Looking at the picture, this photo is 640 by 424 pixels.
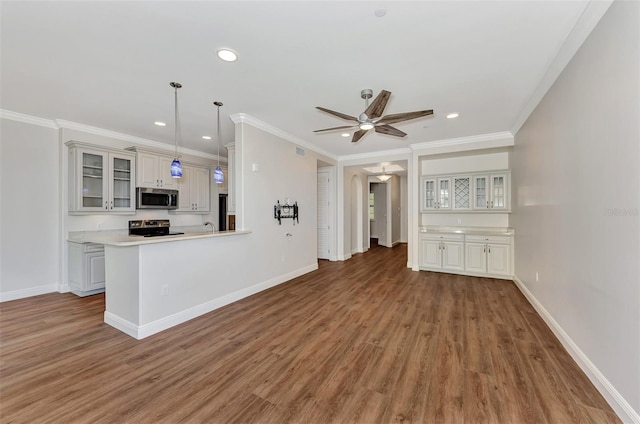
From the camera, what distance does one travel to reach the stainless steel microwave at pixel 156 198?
495 centimetres

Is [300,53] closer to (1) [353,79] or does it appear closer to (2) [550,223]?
(1) [353,79]

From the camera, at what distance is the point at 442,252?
5469 mm

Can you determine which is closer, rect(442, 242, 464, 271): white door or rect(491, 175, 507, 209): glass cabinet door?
rect(491, 175, 507, 209): glass cabinet door

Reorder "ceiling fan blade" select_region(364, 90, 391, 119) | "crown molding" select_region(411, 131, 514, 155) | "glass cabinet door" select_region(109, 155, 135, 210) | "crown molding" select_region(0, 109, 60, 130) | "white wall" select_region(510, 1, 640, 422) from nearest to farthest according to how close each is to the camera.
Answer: "white wall" select_region(510, 1, 640, 422)
"ceiling fan blade" select_region(364, 90, 391, 119)
"crown molding" select_region(0, 109, 60, 130)
"glass cabinet door" select_region(109, 155, 135, 210)
"crown molding" select_region(411, 131, 514, 155)

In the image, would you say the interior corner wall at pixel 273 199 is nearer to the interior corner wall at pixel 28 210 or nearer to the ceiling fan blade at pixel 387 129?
the ceiling fan blade at pixel 387 129

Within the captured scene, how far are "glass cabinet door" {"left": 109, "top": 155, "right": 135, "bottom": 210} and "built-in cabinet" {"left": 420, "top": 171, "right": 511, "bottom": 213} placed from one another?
19.3 ft

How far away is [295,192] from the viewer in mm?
5102

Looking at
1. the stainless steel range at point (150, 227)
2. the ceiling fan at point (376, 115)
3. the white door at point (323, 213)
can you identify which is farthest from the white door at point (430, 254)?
the stainless steel range at point (150, 227)

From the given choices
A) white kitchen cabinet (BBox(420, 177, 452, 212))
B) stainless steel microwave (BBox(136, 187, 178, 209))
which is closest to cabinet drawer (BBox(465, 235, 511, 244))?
white kitchen cabinet (BBox(420, 177, 452, 212))

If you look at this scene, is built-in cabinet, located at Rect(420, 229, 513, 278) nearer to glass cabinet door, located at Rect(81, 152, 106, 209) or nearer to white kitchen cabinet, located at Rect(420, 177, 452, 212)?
white kitchen cabinet, located at Rect(420, 177, 452, 212)

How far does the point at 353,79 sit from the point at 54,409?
3.70 meters

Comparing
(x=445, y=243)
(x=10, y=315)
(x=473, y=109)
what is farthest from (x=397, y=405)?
(x=10, y=315)

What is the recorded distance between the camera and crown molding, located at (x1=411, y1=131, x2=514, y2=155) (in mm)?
4793

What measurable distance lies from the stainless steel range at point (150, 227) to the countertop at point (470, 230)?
5282 mm
